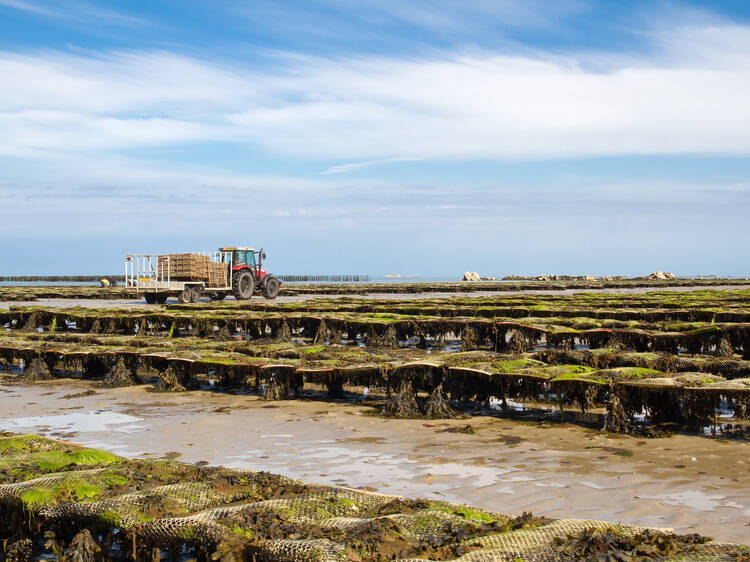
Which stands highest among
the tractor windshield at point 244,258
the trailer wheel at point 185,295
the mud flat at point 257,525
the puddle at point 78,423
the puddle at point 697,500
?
the tractor windshield at point 244,258

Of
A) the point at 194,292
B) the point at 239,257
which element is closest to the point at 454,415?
the point at 194,292

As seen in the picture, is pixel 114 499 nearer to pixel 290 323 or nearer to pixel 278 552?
pixel 278 552

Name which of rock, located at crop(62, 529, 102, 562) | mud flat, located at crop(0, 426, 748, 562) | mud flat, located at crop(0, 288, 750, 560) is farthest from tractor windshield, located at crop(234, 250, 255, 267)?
rock, located at crop(62, 529, 102, 562)

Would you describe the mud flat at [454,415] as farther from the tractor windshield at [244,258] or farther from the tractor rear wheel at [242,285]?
the tractor windshield at [244,258]

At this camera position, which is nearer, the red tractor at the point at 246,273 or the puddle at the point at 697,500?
the puddle at the point at 697,500

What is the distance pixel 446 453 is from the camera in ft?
25.3

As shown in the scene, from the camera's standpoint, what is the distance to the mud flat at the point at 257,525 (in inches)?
150

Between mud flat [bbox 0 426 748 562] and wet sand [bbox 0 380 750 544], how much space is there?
4.79 ft

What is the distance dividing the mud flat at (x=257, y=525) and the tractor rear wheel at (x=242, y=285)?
2624cm

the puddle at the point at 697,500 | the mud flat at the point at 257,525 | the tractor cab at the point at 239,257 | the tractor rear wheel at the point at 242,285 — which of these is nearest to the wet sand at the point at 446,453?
the puddle at the point at 697,500

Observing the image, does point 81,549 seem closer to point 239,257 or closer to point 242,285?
point 242,285

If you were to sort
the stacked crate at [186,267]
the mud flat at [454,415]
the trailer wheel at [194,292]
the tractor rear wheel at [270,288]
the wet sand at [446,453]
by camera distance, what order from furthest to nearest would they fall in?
the tractor rear wheel at [270,288] < the stacked crate at [186,267] < the trailer wheel at [194,292] < the mud flat at [454,415] < the wet sand at [446,453]

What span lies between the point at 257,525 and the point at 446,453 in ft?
12.4

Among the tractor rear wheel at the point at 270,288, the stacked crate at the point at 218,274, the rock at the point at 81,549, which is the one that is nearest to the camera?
the rock at the point at 81,549
